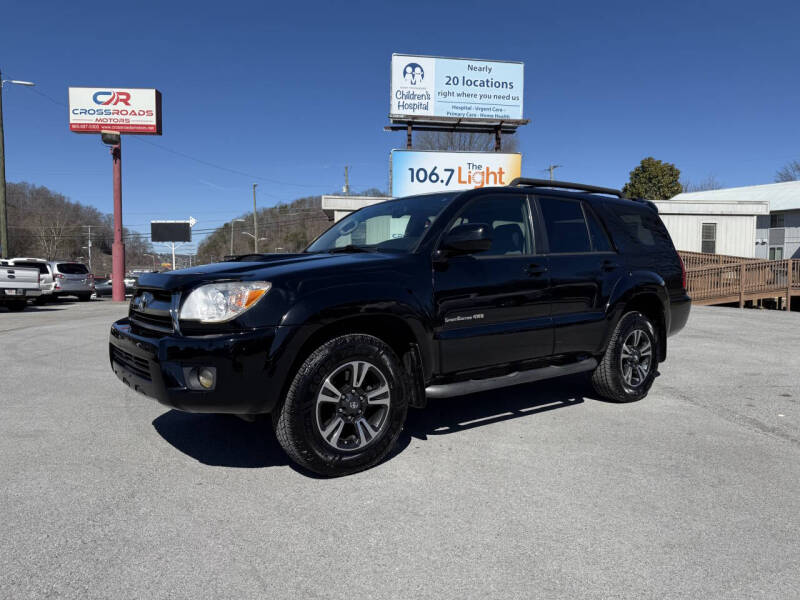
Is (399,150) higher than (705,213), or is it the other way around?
(399,150)

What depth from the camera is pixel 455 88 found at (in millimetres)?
23516

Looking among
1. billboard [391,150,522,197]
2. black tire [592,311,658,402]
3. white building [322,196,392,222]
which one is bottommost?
black tire [592,311,658,402]

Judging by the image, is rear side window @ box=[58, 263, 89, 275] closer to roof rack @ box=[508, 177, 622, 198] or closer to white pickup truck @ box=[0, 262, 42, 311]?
white pickup truck @ box=[0, 262, 42, 311]

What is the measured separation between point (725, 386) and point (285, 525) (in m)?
5.01

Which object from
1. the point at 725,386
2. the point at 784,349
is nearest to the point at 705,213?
the point at 784,349

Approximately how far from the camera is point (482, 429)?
424 centimetres

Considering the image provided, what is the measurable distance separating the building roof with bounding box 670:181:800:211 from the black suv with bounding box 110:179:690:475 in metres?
34.7

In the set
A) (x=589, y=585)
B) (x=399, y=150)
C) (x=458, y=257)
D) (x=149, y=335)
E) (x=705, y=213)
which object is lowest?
(x=589, y=585)

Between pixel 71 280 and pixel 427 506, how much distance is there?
891 inches

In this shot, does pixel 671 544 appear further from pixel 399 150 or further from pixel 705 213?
pixel 705 213

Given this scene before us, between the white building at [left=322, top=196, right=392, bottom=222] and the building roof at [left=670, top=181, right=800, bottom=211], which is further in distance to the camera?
the building roof at [left=670, top=181, right=800, bottom=211]

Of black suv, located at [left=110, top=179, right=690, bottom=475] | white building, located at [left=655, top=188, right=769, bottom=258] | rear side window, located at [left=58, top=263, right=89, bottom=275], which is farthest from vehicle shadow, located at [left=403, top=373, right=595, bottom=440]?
white building, located at [left=655, top=188, right=769, bottom=258]

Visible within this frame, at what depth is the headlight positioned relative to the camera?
3.08 m

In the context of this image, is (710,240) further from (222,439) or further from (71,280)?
(71,280)
